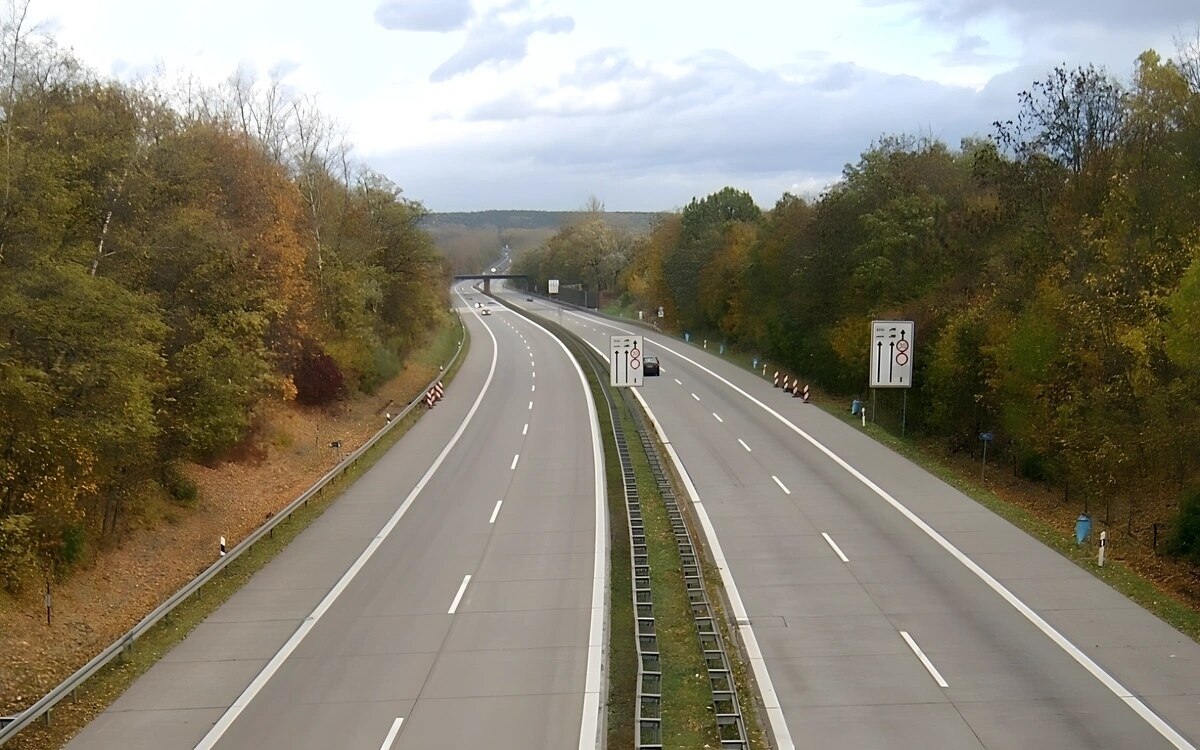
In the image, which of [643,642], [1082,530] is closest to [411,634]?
[643,642]

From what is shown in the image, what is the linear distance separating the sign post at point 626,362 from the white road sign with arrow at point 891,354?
9.75 m

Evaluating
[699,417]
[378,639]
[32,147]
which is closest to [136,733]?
[378,639]

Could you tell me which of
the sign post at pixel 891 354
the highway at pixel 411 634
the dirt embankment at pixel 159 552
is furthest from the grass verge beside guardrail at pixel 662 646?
the sign post at pixel 891 354

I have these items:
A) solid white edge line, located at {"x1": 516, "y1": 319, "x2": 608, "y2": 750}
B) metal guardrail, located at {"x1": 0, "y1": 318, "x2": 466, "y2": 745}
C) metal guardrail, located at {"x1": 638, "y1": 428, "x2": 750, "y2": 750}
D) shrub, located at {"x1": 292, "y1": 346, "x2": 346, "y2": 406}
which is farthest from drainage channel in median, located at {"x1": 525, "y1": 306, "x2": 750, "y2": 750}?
shrub, located at {"x1": 292, "y1": 346, "x2": 346, "y2": 406}

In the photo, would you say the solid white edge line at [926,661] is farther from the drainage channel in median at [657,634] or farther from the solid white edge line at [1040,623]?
the drainage channel in median at [657,634]

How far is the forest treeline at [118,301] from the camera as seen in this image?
691 inches

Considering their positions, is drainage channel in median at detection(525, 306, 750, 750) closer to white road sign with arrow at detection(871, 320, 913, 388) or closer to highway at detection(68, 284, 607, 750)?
highway at detection(68, 284, 607, 750)

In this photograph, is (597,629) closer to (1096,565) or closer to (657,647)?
(657,647)

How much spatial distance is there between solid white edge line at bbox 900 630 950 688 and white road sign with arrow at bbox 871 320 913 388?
19280mm

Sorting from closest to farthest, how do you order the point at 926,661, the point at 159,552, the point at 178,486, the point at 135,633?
the point at 926,661, the point at 135,633, the point at 159,552, the point at 178,486

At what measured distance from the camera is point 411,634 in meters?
17.7

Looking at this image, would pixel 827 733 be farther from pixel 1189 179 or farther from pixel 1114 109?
pixel 1114 109

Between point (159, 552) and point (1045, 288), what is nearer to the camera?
point (159, 552)

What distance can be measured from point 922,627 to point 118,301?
15360 millimetres
